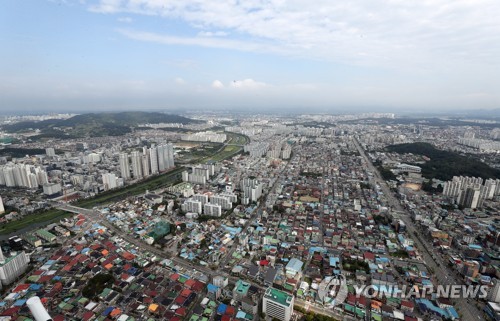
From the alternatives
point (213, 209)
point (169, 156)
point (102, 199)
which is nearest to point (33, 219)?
point (102, 199)

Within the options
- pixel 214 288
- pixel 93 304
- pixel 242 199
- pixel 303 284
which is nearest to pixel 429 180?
pixel 242 199

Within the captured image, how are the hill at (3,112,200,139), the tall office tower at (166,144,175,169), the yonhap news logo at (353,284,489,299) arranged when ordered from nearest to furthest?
the yonhap news logo at (353,284,489,299) < the tall office tower at (166,144,175,169) < the hill at (3,112,200,139)

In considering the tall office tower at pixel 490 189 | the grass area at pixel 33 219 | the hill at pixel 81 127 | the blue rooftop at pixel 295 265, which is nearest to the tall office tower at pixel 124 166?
the grass area at pixel 33 219

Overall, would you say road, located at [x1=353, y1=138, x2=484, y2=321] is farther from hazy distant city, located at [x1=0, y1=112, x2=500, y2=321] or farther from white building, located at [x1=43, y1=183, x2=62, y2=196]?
white building, located at [x1=43, y1=183, x2=62, y2=196]

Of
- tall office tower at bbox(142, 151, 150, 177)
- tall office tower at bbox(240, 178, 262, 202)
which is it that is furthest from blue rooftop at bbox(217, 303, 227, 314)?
tall office tower at bbox(142, 151, 150, 177)

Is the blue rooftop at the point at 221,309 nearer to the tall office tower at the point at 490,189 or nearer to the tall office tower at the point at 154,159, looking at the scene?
the tall office tower at the point at 154,159

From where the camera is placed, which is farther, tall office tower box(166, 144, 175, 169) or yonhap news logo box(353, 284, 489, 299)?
tall office tower box(166, 144, 175, 169)

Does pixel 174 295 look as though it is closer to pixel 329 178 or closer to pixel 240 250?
pixel 240 250

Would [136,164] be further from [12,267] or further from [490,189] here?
[490,189]
